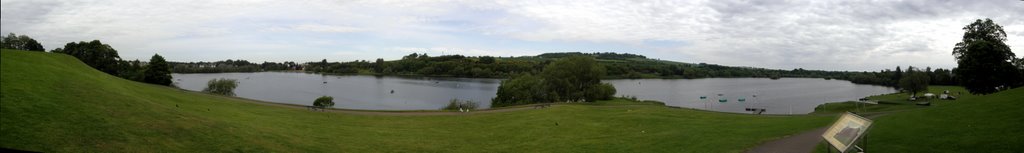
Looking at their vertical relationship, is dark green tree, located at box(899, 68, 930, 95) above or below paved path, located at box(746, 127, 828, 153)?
above

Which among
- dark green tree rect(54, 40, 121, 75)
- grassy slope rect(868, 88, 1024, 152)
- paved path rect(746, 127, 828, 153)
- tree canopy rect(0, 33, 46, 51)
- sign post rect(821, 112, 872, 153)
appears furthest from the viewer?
dark green tree rect(54, 40, 121, 75)

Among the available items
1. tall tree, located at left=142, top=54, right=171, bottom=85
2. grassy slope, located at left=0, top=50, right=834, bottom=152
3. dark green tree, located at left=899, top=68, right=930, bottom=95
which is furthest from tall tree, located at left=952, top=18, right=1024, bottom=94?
tall tree, located at left=142, top=54, right=171, bottom=85

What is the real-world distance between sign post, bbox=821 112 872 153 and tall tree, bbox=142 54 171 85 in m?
75.2

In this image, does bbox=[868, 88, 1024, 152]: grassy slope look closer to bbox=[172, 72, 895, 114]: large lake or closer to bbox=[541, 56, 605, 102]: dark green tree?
bbox=[541, 56, 605, 102]: dark green tree

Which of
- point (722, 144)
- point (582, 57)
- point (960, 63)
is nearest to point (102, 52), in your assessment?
point (582, 57)

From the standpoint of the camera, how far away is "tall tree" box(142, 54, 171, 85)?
65625 mm

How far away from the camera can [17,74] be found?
17.0 m

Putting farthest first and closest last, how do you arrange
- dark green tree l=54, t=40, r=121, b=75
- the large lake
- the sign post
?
the large lake
dark green tree l=54, t=40, r=121, b=75
the sign post

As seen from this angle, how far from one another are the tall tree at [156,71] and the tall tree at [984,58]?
287ft

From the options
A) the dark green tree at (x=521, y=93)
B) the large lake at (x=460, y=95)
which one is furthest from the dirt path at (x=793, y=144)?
the large lake at (x=460, y=95)

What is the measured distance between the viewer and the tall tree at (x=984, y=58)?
43.5 metres

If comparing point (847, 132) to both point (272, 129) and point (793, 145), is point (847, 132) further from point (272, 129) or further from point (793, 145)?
point (272, 129)

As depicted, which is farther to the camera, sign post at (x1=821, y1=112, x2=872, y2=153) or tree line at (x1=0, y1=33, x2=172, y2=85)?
tree line at (x1=0, y1=33, x2=172, y2=85)

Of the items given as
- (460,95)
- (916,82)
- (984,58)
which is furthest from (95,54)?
(916,82)
